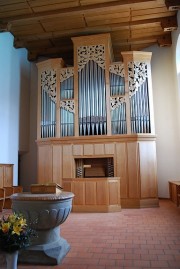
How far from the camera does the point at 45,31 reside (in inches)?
318

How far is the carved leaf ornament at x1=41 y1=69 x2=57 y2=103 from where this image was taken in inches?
315

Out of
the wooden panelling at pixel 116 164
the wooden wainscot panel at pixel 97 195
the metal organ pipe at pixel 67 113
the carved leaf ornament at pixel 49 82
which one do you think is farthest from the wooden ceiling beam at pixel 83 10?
the wooden wainscot panel at pixel 97 195

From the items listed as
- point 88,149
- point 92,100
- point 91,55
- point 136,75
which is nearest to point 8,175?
point 88,149

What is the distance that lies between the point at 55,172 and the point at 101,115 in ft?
6.91

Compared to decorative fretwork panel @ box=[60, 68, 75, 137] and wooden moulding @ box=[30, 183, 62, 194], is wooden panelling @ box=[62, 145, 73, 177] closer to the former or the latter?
decorative fretwork panel @ box=[60, 68, 75, 137]

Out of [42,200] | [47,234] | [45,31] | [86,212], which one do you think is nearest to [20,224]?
[42,200]

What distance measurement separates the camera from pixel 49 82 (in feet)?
26.6

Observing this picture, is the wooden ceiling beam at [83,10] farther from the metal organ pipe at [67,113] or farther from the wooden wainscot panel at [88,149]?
the wooden wainscot panel at [88,149]

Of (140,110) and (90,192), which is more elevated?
(140,110)

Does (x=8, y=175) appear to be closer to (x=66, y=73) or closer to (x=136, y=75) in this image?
(x=66, y=73)

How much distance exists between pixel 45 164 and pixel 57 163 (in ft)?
1.24

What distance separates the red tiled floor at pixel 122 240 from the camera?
3010 mm

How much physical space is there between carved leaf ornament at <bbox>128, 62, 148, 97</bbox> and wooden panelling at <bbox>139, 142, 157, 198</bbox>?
1.59 meters

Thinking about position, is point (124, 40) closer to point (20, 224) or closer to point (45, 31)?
point (45, 31)
